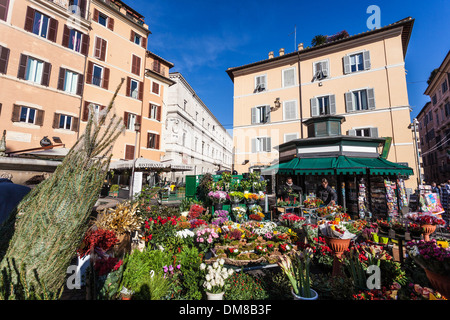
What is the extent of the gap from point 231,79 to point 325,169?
17480 mm

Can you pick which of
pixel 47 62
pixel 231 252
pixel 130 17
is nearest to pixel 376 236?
pixel 231 252

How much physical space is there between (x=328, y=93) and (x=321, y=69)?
242cm

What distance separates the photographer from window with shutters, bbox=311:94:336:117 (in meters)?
17.4

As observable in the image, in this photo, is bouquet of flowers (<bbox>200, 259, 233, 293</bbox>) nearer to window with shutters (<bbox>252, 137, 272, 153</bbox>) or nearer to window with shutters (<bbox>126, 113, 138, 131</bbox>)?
window with shutters (<bbox>252, 137, 272, 153</bbox>)

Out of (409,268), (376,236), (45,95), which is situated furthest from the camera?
(45,95)

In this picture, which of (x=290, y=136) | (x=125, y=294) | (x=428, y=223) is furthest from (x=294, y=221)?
(x=290, y=136)

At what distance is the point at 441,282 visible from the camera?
6.59 ft

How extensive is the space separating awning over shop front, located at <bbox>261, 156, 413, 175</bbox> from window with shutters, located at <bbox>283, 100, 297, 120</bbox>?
30.7 feet

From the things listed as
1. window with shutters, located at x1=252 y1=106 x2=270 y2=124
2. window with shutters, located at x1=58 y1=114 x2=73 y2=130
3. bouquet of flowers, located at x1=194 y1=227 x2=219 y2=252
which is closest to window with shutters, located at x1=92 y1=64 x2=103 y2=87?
window with shutters, located at x1=58 y1=114 x2=73 y2=130

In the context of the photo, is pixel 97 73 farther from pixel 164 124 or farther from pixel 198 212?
pixel 198 212

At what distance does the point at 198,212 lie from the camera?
7.30m

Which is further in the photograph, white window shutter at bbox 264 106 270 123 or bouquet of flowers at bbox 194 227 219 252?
white window shutter at bbox 264 106 270 123

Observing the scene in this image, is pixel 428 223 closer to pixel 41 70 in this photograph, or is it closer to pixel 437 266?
pixel 437 266

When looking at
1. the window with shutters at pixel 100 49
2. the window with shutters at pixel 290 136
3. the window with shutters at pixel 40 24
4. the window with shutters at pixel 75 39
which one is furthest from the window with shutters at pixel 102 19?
the window with shutters at pixel 290 136
